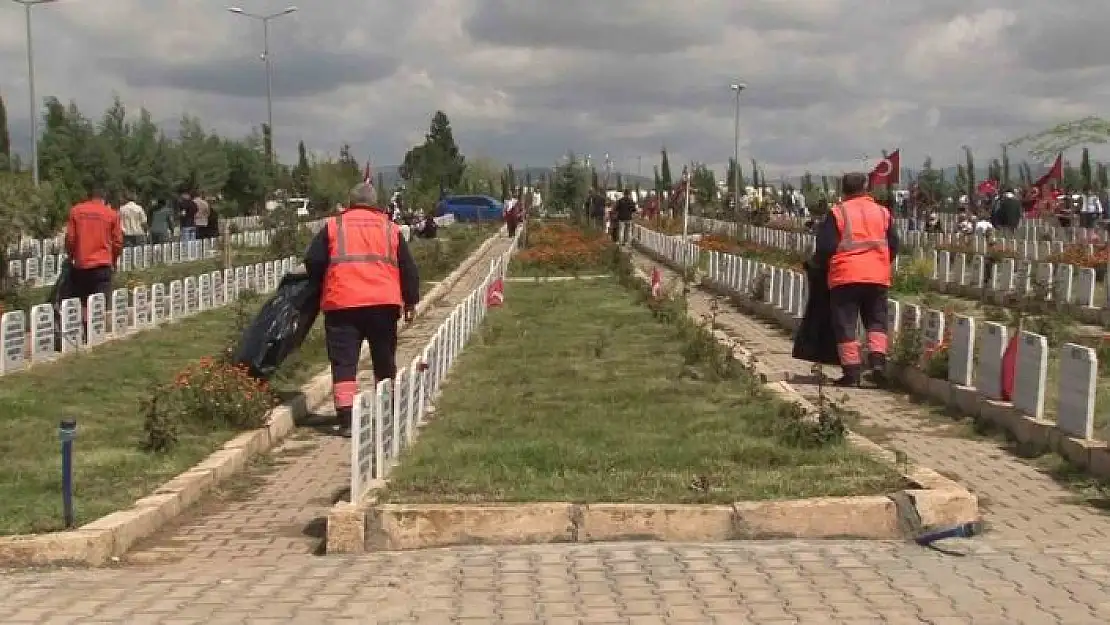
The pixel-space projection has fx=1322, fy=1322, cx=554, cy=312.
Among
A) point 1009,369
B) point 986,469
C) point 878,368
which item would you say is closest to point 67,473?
point 986,469

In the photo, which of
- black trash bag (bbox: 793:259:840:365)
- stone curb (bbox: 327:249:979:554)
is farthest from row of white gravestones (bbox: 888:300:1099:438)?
stone curb (bbox: 327:249:979:554)

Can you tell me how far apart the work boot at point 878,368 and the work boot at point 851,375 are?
0.43 feet

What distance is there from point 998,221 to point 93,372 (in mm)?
24476

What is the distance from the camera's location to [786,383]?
464 inches

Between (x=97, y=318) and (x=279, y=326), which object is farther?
(x=97, y=318)

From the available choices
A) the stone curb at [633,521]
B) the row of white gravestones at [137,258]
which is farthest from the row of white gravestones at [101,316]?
the stone curb at [633,521]

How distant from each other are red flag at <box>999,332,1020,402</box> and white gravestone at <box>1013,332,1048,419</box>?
0.50 feet

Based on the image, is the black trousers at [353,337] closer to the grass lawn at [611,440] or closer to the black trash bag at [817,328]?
the grass lawn at [611,440]

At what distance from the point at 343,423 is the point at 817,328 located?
431 cm

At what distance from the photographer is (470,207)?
66.4 metres

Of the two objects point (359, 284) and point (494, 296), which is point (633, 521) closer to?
point (359, 284)

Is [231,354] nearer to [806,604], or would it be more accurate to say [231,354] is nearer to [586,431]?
[586,431]

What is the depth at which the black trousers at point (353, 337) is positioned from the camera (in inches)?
382

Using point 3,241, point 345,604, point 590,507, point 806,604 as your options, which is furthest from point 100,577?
point 3,241
